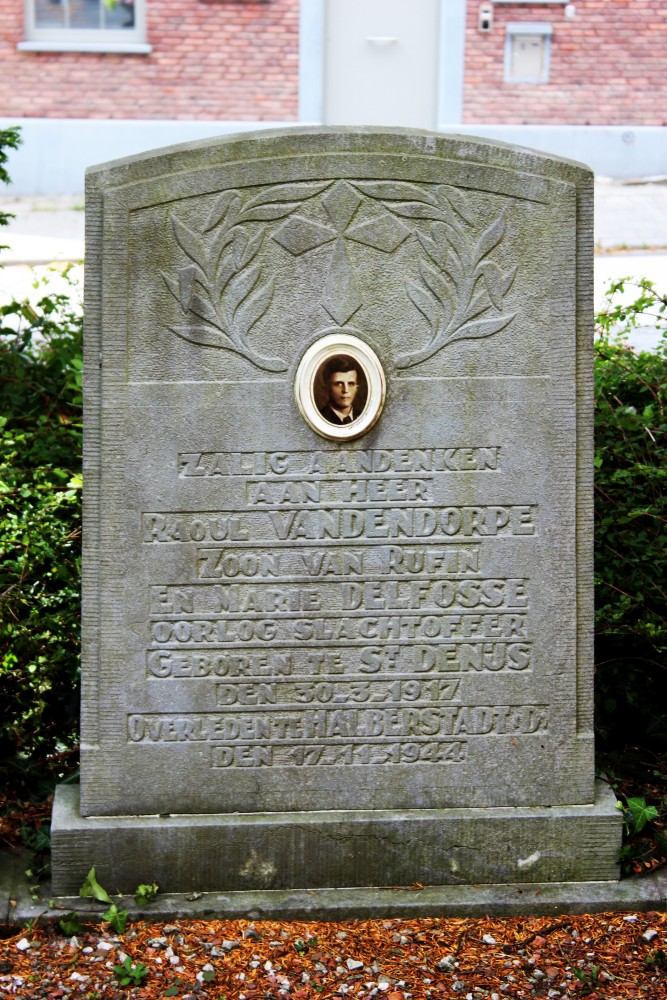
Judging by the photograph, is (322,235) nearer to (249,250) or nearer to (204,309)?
(249,250)

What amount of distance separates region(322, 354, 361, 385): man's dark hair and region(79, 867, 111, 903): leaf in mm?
1436

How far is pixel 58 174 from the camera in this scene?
12.5 metres

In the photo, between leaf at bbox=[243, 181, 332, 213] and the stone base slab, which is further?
the stone base slab

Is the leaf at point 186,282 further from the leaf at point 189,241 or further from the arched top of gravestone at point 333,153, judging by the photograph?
the arched top of gravestone at point 333,153

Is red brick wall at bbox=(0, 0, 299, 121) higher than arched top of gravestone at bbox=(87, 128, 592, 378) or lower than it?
higher

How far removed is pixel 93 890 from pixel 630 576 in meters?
1.95

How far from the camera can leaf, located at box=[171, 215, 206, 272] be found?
11.2ft

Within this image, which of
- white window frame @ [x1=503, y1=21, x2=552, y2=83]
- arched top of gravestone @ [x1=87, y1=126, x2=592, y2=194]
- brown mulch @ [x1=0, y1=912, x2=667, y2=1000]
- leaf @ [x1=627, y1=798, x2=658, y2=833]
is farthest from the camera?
white window frame @ [x1=503, y1=21, x2=552, y2=83]

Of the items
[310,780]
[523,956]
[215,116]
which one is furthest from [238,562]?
[215,116]

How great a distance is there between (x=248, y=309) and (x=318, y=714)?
1109 mm

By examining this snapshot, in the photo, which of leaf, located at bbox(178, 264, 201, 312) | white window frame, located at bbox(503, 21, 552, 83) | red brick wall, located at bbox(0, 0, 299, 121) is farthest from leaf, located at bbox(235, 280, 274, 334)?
white window frame, located at bbox(503, 21, 552, 83)

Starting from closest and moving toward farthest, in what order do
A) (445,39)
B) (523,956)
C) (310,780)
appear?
(523,956) → (310,780) → (445,39)

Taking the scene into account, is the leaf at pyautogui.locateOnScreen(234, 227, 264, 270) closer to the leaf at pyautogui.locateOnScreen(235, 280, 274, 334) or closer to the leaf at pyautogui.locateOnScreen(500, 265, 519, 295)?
the leaf at pyautogui.locateOnScreen(235, 280, 274, 334)

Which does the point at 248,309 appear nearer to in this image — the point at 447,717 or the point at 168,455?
the point at 168,455
